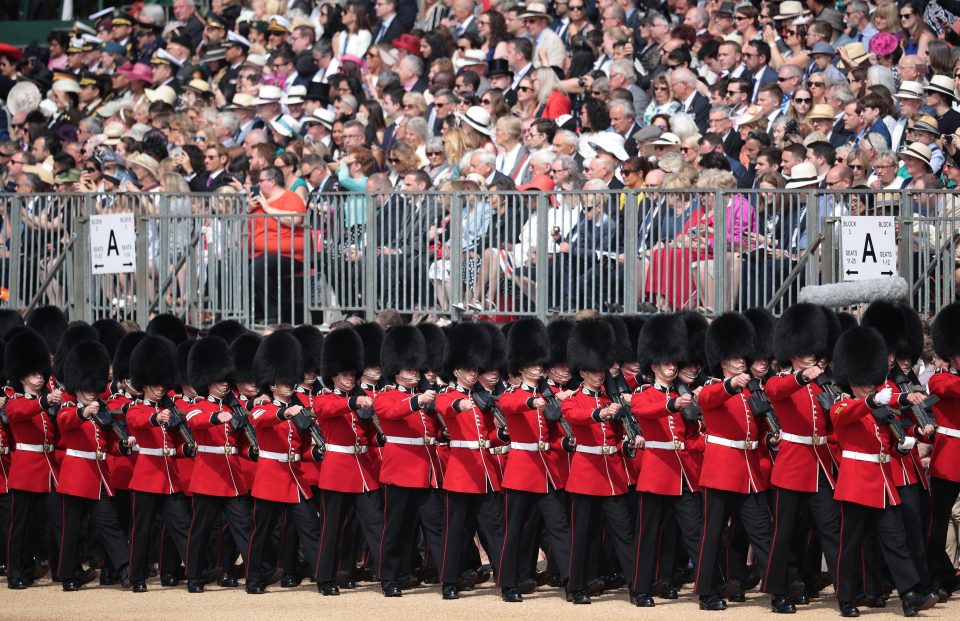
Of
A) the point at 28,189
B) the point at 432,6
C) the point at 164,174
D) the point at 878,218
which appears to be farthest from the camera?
the point at 432,6

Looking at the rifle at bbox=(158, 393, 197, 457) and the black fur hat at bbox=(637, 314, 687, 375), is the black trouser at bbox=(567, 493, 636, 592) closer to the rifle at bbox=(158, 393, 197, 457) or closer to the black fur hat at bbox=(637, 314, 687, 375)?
the black fur hat at bbox=(637, 314, 687, 375)

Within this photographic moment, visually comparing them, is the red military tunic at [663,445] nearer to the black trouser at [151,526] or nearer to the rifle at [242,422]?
the rifle at [242,422]

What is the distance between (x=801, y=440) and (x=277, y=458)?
271 centimetres

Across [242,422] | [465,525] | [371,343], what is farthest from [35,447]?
[465,525]

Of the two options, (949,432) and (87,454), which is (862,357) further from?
(87,454)

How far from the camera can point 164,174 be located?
13406 millimetres

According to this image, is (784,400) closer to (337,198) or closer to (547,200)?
(547,200)

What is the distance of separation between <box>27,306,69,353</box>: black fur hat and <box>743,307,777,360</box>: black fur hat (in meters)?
4.41

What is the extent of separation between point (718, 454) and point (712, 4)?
5.97 metres

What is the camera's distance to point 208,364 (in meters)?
10.1

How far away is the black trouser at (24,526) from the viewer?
1016 cm

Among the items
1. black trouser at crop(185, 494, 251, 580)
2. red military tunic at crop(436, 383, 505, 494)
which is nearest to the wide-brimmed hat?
red military tunic at crop(436, 383, 505, 494)

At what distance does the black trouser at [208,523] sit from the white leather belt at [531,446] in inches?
59.7

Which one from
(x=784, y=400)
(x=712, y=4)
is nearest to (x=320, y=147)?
(x=712, y=4)
